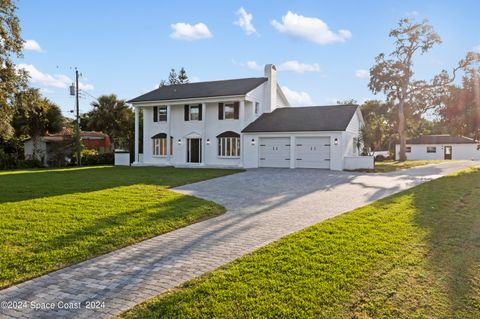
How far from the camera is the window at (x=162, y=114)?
2821 centimetres

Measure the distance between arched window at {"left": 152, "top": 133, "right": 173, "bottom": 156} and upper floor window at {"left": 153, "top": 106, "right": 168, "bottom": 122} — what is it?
121cm

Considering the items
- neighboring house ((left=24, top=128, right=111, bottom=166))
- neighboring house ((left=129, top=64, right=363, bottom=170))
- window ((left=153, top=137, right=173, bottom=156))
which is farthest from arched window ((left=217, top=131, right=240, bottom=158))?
neighboring house ((left=24, top=128, right=111, bottom=166))

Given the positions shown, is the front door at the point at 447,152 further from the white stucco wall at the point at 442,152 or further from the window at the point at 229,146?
the window at the point at 229,146

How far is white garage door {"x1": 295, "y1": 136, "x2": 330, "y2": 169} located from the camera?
22891 mm

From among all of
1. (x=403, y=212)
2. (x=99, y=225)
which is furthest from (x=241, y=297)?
(x=403, y=212)

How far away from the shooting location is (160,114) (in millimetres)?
28406

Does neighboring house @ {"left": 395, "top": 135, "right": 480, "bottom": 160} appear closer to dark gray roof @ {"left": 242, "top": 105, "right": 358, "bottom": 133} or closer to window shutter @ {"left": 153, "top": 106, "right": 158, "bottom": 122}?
dark gray roof @ {"left": 242, "top": 105, "right": 358, "bottom": 133}

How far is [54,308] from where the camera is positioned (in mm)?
3947

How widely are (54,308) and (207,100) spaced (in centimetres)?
2237

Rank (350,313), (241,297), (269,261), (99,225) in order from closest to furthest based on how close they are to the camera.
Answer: (350,313), (241,297), (269,261), (99,225)

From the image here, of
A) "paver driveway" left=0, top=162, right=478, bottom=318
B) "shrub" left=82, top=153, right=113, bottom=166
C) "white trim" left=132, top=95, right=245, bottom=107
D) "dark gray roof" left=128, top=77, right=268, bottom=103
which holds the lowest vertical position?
"paver driveway" left=0, top=162, right=478, bottom=318

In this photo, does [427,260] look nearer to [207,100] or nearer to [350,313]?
[350,313]

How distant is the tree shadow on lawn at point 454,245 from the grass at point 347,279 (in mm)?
→ 15

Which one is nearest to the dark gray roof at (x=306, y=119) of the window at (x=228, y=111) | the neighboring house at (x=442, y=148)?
the window at (x=228, y=111)
